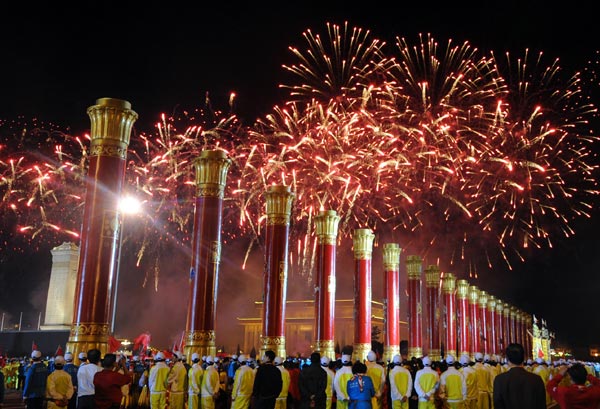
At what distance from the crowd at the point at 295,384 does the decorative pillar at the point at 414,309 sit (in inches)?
644

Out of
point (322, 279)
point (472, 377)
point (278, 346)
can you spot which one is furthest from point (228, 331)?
point (472, 377)

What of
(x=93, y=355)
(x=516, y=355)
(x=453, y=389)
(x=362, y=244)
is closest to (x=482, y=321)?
(x=362, y=244)

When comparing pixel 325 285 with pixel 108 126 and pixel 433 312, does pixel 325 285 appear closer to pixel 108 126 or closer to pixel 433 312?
pixel 108 126

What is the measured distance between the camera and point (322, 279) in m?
22.8

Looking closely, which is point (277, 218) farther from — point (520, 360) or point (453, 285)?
point (453, 285)

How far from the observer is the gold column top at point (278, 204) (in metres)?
19.2

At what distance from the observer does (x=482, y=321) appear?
54.1 metres

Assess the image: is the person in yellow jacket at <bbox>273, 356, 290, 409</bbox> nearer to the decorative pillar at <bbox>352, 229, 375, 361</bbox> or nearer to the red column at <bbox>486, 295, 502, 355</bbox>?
the decorative pillar at <bbox>352, 229, 375, 361</bbox>

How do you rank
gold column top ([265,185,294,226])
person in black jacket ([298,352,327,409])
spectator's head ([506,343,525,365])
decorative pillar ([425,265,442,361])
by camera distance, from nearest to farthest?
spectator's head ([506,343,525,365])
person in black jacket ([298,352,327,409])
gold column top ([265,185,294,226])
decorative pillar ([425,265,442,361])

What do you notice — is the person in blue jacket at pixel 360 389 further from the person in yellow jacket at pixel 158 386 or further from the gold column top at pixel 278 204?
the gold column top at pixel 278 204

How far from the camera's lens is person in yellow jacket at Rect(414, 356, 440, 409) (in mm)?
11188

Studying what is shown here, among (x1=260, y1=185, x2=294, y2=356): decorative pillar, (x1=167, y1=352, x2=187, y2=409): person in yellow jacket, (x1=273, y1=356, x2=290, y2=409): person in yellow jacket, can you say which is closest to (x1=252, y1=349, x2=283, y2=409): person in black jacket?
(x1=273, y1=356, x2=290, y2=409): person in yellow jacket

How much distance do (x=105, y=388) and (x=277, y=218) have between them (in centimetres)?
1190

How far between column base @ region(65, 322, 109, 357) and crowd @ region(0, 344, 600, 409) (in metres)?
0.47
